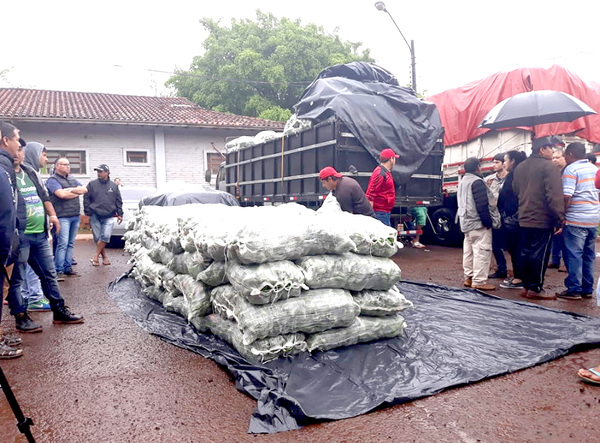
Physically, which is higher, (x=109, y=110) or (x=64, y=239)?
(x=109, y=110)

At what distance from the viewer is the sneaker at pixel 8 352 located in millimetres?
3754

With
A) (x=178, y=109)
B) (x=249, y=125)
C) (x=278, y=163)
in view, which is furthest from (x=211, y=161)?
(x=278, y=163)

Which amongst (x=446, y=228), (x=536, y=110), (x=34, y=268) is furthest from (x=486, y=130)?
(x=34, y=268)

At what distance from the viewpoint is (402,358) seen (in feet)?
11.7

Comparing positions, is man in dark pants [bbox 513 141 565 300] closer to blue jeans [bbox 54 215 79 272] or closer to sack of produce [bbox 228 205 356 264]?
sack of produce [bbox 228 205 356 264]

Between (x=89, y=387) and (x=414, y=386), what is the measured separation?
226 centimetres

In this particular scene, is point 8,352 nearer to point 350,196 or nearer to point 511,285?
point 350,196

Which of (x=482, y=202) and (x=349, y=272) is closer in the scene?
(x=349, y=272)

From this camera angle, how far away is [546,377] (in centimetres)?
325

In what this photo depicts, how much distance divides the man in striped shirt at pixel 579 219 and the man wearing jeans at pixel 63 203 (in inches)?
253

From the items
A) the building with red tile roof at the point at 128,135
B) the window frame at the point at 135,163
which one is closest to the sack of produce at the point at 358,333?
the building with red tile roof at the point at 128,135

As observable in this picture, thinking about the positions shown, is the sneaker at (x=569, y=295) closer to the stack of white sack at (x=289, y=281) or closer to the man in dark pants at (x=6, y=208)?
the stack of white sack at (x=289, y=281)

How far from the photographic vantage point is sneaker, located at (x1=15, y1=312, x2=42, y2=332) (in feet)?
14.6

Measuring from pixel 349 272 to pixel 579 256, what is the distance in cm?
322
